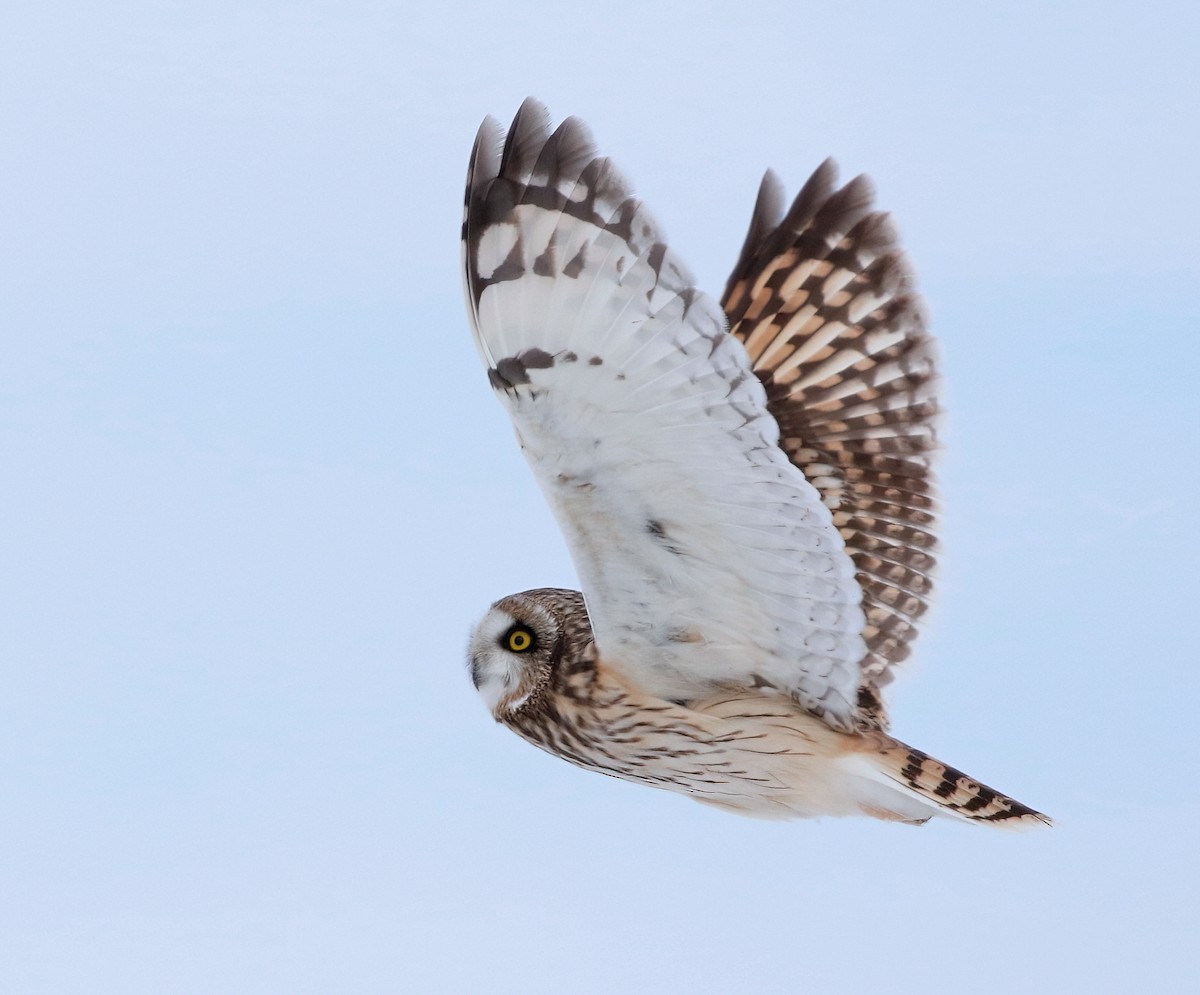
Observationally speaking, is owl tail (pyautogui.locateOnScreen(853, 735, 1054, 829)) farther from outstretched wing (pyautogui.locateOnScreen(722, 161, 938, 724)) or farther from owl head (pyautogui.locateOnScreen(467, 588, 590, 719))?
owl head (pyautogui.locateOnScreen(467, 588, 590, 719))

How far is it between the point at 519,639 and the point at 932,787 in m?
0.86

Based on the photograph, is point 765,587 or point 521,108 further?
point 765,587

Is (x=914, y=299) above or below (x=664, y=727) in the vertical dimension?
Answer: above

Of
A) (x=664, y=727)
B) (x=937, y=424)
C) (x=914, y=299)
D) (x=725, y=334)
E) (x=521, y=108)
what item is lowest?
(x=664, y=727)

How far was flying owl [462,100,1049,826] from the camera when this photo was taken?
76.2 inches

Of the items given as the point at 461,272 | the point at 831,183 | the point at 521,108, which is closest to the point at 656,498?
the point at 461,272

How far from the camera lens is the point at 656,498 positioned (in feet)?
7.18

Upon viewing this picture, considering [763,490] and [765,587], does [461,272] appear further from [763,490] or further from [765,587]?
[765,587]

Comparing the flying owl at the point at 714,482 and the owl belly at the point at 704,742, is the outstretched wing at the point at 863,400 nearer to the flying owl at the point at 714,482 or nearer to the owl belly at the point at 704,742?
the flying owl at the point at 714,482

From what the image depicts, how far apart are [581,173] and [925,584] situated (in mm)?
1306

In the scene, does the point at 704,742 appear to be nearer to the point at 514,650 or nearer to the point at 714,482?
the point at 514,650

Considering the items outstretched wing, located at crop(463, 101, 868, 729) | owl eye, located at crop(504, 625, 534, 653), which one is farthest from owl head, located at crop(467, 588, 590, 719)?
outstretched wing, located at crop(463, 101, 868, 729)

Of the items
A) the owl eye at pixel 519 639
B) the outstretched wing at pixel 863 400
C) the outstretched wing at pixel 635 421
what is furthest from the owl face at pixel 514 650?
the outstretched wing at pixel 863 400

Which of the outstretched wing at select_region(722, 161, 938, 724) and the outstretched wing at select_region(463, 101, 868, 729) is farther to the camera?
the outstretched wing at select_region(722, 161, 938, 724)
